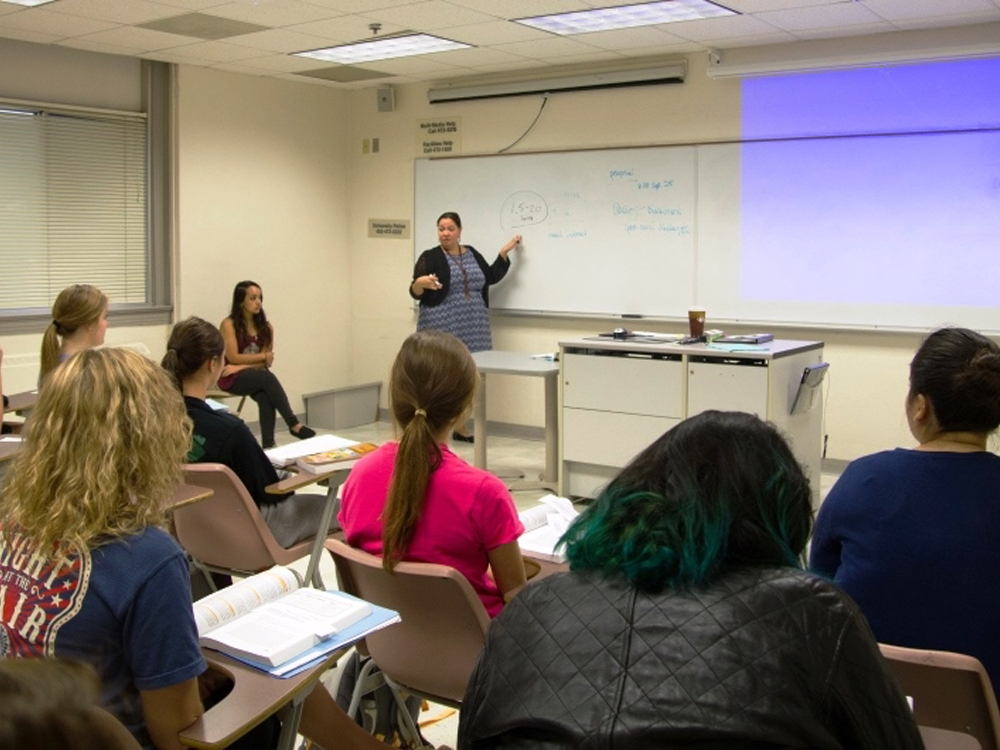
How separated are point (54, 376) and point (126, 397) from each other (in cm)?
13

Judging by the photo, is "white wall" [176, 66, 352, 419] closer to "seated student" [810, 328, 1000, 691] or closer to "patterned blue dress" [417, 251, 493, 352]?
"patterned blue dress" [417, 251, 493, 352]

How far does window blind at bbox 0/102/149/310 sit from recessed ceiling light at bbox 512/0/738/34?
2828 millimetres

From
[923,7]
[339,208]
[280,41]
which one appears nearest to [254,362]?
[339,208]

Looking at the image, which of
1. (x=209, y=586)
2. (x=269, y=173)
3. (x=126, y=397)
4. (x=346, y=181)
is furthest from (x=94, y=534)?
(x=346, y=181)

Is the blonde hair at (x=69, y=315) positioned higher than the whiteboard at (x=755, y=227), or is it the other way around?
the whiteboard at (x=755, y=227)

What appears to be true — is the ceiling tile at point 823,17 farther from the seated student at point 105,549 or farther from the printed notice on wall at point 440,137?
the seated student at point 105,549

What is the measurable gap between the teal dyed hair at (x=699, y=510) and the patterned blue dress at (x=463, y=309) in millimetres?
5737

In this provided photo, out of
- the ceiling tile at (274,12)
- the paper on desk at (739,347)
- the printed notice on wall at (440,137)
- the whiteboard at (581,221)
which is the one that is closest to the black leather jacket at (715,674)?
the paper on desk at (739,347)

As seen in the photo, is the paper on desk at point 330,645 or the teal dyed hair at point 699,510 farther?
the paper on desk at point 330,645

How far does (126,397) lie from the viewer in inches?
64.8

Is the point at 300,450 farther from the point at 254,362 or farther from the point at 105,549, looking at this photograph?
the point at 254,362

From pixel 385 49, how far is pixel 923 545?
5347 mm

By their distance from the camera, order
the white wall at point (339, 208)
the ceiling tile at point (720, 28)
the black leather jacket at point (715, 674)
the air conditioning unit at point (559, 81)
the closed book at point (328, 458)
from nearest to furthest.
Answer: the black leather jacket at point (715, 674) < the closed book at point (328, 458) < the ceiling tile at point (720, 28) < the white wall at point (339, 208) < the air conditioning unit at point (559, 81)

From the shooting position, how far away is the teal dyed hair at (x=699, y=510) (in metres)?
1.14
